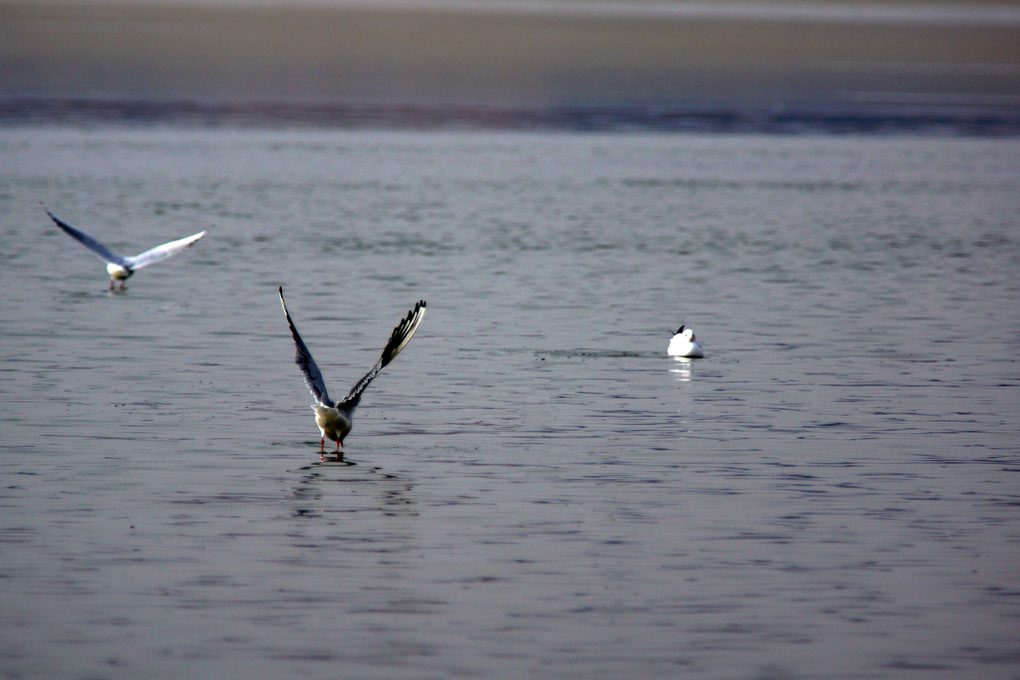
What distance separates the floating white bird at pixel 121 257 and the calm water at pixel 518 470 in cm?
59

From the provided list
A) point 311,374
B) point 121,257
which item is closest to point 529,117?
point 121,257

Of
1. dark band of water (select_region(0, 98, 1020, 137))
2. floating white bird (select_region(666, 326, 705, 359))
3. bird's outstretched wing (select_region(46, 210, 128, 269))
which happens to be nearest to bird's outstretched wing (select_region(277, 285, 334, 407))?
floating white bird (select_region(666, 326, 705, 359))

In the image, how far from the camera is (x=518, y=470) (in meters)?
16.3

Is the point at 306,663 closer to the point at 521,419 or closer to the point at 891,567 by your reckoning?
the point at 891,567

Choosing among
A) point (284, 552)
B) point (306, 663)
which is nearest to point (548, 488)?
point (284, 552)

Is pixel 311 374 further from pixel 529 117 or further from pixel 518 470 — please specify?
pixel 529 117

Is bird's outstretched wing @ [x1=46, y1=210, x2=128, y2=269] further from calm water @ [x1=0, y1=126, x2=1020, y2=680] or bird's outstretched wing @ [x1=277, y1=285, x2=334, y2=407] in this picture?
bird's outstretched wing @ [x1=277, y1=285, x2=334, y2=407]

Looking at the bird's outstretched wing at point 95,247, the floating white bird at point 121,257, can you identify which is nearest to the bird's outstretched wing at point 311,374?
the floating white bird at point 121,257

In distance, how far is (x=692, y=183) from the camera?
72.0 metres

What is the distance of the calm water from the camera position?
36.9ft

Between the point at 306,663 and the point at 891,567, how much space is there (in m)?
4.82

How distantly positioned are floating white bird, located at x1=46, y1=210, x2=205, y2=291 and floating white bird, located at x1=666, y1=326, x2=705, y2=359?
8.74 m

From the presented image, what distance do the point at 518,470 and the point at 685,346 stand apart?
7.86 m

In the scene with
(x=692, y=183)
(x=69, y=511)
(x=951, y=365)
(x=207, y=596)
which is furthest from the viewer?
(x=692, y=183)
